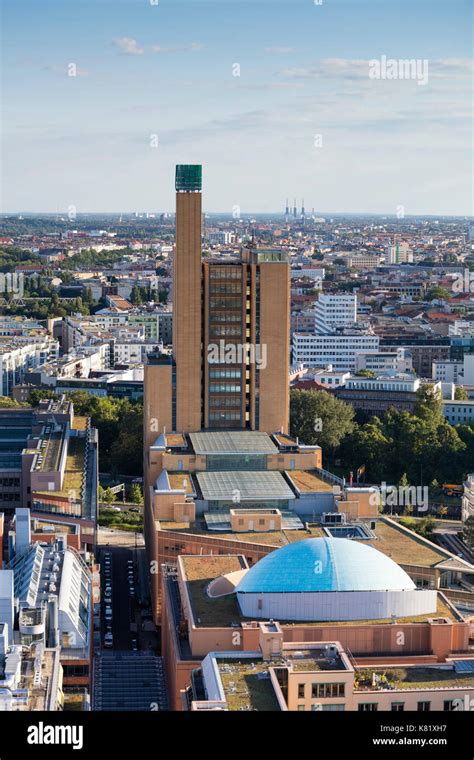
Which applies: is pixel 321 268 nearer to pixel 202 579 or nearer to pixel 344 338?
pixel 344 338

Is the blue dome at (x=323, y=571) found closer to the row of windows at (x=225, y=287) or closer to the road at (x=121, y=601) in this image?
the road at (x=121, y=601)

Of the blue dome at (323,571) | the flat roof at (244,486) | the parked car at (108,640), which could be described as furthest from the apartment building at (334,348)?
the blue dome at (323,571)

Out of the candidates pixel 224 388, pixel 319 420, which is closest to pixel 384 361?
pixel 319 420

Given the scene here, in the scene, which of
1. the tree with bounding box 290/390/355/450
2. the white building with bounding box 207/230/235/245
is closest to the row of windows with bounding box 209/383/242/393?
the tree with bounding box 290/390/355/450

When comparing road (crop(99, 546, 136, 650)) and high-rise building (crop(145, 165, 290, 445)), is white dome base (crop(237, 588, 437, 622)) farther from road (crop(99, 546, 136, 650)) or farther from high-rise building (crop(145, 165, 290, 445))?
high-rise building (crop(145, 165, 290, 445))
